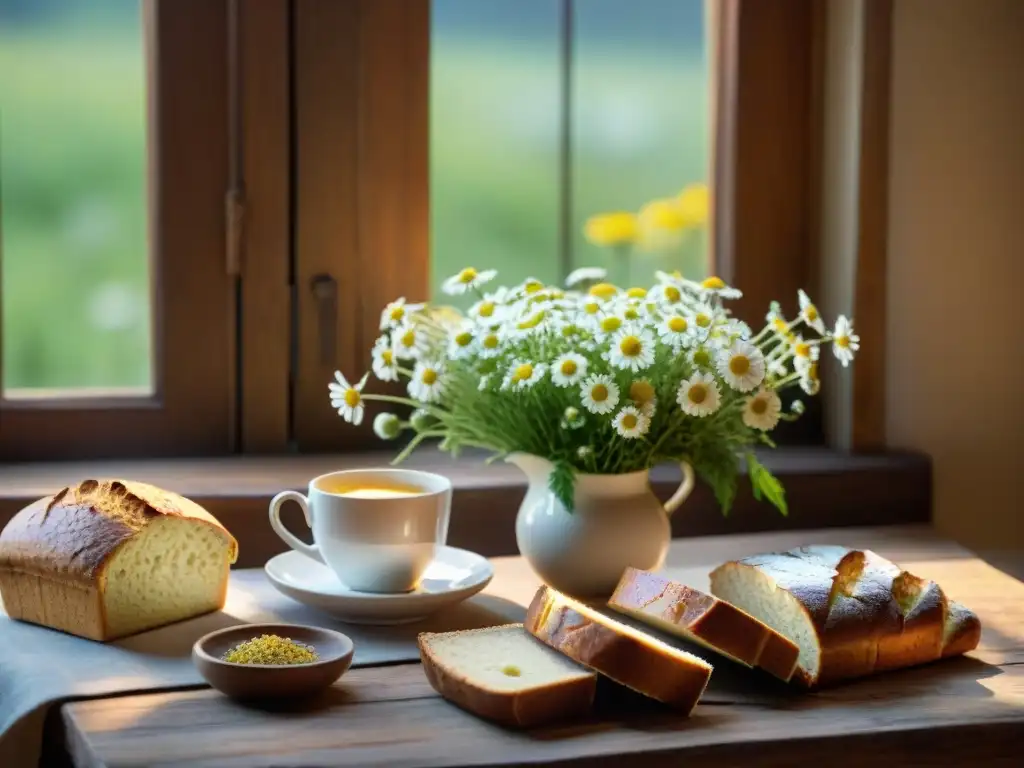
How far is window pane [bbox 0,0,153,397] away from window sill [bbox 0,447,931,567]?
176 millimetres

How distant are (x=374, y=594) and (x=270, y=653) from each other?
209 mm

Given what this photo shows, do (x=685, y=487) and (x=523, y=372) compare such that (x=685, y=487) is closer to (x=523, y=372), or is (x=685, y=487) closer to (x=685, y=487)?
(x=685, y=487)

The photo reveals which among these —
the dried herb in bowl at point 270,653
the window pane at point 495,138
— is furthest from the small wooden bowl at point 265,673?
the window pane at point 495,138

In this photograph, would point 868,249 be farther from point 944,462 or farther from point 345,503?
point 345,503

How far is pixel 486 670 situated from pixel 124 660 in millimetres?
343

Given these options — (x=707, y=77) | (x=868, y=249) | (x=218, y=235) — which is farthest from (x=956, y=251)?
(x=218, y=235)

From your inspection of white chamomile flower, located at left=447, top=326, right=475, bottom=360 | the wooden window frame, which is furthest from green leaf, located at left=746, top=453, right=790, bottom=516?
the wooden window frame

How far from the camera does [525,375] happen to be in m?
1.34

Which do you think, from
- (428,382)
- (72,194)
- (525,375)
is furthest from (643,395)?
(72,194)

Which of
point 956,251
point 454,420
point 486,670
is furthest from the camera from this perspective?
point 956,251

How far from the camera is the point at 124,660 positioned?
4.06 ft

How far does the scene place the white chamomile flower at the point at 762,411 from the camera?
1372 millimetres

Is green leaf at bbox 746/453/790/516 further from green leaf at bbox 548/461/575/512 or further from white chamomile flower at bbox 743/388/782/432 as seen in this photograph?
green leaf at bbox 548/461/575/512

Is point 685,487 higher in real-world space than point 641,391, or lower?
lower
